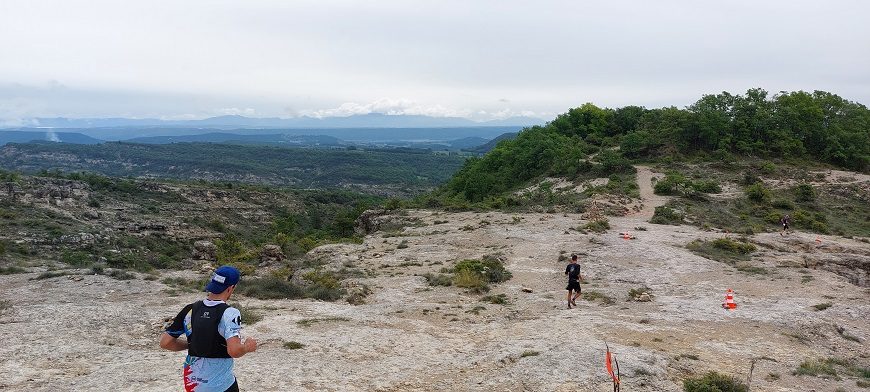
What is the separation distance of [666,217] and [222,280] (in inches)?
1203

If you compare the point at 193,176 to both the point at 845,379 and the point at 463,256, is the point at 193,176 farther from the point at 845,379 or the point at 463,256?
the point at 845,379

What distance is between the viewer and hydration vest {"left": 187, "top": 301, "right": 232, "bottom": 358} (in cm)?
459

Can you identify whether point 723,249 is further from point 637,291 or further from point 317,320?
point 317,320

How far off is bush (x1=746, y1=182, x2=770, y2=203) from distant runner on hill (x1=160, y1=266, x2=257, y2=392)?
3879 cm

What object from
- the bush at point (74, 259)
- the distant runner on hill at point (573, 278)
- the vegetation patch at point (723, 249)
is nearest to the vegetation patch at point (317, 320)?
the distant runner on hill at point (573, 278)

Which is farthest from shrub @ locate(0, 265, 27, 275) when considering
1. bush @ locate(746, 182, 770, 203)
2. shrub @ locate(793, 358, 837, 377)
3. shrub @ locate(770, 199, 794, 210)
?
shrub @ locate(770, 199, 794, 210)

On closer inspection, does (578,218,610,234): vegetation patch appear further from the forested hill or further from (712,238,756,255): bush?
the forested hill

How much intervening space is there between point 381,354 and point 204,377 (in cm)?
643

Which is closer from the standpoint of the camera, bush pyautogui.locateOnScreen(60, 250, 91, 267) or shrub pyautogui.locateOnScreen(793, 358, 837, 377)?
shrub pyautogui.locateOnScreen(793, 358, 837, 377)

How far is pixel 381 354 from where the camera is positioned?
35.8ft

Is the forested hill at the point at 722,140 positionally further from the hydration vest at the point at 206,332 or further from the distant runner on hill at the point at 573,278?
the hydration vest at the point at 206,332

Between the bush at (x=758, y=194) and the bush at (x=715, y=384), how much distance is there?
103ft

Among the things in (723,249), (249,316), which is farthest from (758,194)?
(249,316)

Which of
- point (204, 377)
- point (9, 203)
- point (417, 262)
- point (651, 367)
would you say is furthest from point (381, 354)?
point (9, 203)
